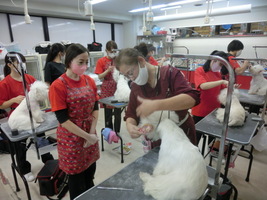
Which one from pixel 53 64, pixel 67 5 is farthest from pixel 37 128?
pixel 67 5

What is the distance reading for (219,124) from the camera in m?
1.88

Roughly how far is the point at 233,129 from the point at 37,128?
1.98 m

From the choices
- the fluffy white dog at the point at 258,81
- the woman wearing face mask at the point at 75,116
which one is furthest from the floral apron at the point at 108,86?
the fluffy white dog at the point at 258,81

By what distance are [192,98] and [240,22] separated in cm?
576

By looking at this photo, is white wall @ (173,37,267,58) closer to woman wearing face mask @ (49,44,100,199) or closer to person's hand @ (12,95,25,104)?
woman wearing face mask @ (49,44,100,199)

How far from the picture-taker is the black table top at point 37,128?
163cm

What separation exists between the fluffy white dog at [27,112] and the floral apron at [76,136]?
0.58 metres

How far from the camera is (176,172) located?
2.86 feet

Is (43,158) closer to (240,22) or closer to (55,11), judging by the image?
(55,11)

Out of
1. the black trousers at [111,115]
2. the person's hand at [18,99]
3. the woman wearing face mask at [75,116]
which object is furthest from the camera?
the black trousers at [111,115]

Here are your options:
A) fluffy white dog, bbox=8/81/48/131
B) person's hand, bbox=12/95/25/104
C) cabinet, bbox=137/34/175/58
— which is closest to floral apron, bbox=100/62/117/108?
fluffy white dog, bbox=8/81/48/131

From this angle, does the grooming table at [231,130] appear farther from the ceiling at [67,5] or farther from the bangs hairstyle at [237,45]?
the ceiling at [67,5]

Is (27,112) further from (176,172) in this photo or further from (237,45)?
(237,45)

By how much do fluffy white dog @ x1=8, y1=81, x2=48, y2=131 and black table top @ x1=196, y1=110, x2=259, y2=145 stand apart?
1671mm
